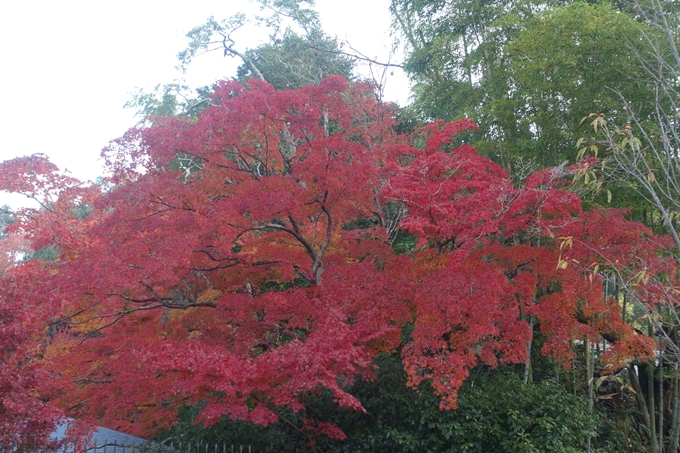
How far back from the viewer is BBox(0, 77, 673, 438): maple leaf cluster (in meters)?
6.44

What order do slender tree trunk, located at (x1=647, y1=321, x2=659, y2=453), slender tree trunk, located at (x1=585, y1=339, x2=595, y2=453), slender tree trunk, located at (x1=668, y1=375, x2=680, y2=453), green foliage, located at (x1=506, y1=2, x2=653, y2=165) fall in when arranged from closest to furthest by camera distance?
1. green foliage, located at (x1=506, y1=2, x2=653, y2=165)
2. slender tree trunk, located at (x1=585, y1=339, x2=595, y2=453)
3. slender tree trunk, located at (x1=668, y1=375, x2=680, y2=453)
4. slender tree trunk, located at (x1=647, y1=321, x2=659, y2=453)

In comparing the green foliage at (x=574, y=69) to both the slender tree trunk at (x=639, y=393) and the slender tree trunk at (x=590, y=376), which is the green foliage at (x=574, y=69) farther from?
the slender tree trunk at (x=639, y=393)

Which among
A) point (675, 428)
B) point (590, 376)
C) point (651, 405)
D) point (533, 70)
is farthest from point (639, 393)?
point (533, 70)

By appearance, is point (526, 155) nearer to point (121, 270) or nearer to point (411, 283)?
point (411, 283)

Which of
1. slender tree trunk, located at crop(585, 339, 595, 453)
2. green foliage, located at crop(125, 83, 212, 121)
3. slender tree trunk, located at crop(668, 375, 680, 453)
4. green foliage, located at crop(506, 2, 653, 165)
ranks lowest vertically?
slender tree trunk, located at crop(668, 375, 680, 453)

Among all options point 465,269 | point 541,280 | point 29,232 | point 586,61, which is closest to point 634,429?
point 541,280

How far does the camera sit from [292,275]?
7.97 metres

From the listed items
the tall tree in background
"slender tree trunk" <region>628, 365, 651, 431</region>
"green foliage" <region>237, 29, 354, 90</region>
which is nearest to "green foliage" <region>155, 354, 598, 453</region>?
"slender tree trunk" <region>628, 365, 651, 431</region>

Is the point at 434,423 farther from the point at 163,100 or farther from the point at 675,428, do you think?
the point at 163,100

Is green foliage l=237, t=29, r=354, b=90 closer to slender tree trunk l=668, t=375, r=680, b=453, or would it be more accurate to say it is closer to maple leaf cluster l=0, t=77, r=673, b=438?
maple leaf cluster l=0, t=77, r=673, b=438

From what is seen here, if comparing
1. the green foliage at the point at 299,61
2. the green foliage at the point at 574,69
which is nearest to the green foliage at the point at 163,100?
the green foliage at the point at 299,61

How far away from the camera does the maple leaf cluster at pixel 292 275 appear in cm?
644

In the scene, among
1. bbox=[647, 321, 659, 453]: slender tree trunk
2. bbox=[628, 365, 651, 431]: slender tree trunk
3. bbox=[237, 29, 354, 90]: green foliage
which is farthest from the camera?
bbox=[237, 29, 354, 90]: green foliage

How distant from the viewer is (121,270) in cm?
664
